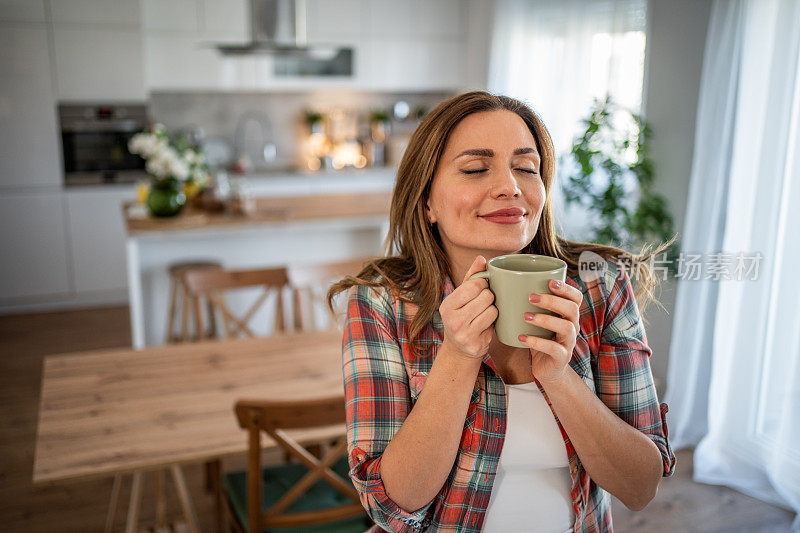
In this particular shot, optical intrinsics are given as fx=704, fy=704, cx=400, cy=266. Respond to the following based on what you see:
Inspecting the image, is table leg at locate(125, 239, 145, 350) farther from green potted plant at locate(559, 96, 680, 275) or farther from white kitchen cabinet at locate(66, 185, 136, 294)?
green potted plant at locate(559, 96, 680, 275)

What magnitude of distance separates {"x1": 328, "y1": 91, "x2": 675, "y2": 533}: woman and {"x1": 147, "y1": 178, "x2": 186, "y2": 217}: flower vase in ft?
8.71

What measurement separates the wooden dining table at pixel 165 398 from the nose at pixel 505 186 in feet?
3.06

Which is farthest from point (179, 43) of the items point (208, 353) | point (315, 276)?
point (208, 353)

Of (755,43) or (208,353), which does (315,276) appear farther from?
(755,43)

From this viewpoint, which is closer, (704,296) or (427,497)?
(427,497)

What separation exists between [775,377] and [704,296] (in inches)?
17.3

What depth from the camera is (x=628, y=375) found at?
106 cm

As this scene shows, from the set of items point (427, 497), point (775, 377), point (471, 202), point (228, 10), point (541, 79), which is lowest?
point (775, 377)

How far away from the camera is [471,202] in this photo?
1013mm

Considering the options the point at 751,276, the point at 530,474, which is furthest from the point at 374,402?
the point at 751,276

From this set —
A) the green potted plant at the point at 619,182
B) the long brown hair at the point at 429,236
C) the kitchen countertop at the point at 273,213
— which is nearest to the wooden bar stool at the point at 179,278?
the kitchen countertop at the point at 273,213

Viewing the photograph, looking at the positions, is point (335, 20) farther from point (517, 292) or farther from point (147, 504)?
point (517, 292)

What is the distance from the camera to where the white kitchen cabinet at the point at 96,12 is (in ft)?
15.5

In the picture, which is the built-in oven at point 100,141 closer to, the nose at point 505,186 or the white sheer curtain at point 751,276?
the white sheer curtain at point 751,276
